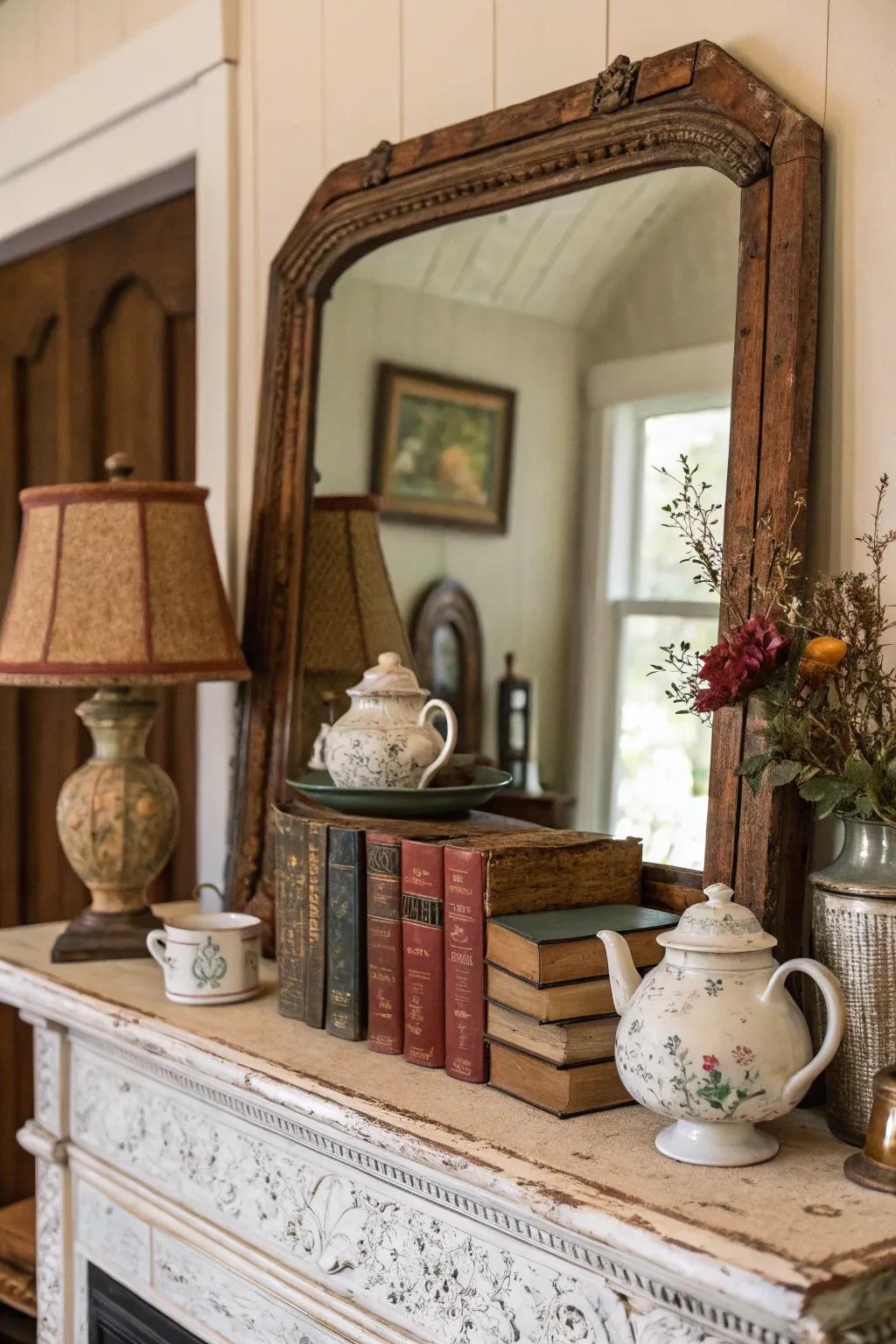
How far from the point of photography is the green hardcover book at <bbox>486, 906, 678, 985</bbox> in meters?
1.19

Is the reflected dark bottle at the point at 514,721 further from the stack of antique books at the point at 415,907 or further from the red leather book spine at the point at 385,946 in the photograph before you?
the red leather book spine at the point at 385,946

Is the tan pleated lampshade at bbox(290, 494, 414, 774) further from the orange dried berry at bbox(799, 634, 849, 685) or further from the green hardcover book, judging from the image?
the orange dried berry at bbox(799, 634, 849, 685)

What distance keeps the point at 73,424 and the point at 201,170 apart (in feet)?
2.45

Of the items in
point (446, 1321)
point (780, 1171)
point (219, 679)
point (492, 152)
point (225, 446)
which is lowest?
point (446, 1321)

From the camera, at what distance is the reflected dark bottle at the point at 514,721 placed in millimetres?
1573

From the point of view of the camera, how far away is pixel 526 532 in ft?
5.08

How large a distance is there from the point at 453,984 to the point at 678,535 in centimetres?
50

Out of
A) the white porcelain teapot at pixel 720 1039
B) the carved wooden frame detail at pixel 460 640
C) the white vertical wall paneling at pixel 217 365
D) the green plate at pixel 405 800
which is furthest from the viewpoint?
the white vertical wall paneling at pixel 217 365

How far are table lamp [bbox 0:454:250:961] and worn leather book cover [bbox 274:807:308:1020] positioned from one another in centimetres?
32

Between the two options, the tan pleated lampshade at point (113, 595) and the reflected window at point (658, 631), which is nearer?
the reflected window at point (658, 631)

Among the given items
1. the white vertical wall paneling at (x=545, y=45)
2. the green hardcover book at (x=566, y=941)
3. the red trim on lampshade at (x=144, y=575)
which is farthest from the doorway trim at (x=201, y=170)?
the green hardcover book at (x=566, y=941)

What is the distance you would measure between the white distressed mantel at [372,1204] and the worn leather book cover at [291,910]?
5cm

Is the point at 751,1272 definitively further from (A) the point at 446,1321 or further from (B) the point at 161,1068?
(B) the point at 161,1068

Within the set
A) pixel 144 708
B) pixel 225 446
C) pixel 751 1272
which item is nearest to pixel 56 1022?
pixel 144 708
